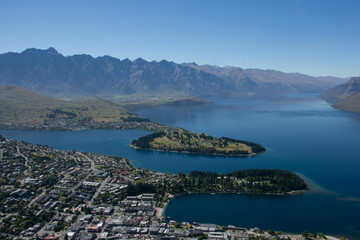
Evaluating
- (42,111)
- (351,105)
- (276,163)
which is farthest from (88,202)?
(351,105)

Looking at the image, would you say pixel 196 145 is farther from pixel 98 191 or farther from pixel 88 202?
pixel 88 202

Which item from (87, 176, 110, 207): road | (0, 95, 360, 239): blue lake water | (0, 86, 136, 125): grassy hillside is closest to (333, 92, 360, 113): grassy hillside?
(0, 95, 360, 239): blue lake water

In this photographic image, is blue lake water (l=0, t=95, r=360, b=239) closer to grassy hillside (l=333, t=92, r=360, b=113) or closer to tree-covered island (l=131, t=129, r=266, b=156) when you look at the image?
tree-covered island (l=131, t=129, r=266, b=156)

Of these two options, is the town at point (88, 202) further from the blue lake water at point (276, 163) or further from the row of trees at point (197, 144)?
the row of trees at point (197, 144)

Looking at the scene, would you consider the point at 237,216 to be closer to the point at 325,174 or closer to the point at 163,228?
the point at 163,228

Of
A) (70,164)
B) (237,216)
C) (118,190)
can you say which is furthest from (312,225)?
(70,164)

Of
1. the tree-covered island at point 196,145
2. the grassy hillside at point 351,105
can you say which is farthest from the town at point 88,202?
the grassy hillside at point 351,105
